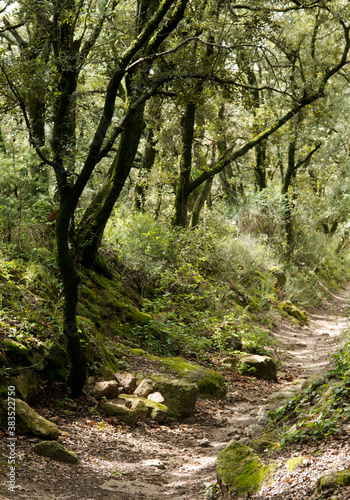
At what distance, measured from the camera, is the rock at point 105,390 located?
5535 millimetres

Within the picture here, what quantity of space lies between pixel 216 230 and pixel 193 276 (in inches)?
109

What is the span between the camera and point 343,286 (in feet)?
73.8

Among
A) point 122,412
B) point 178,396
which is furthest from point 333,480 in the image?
point 178,396

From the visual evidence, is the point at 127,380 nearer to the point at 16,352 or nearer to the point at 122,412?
the point at 122,412

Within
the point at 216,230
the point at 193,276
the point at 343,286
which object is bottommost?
the point at 343,286

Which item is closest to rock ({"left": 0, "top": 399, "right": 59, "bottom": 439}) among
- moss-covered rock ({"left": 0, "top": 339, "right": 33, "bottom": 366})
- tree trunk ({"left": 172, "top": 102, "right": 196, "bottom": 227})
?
moss-covered rock ({"left": 0, "top": 339, "right": 33, "bottom": 366})

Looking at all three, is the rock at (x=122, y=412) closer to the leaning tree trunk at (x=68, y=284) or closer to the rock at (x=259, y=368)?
the leaning tree trunk at (x=68, y=284)

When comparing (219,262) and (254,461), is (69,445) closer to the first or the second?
(254,461)

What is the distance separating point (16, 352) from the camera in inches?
186

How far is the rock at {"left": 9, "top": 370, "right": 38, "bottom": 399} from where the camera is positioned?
4540 mm

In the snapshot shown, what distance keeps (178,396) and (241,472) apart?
8.41 ft

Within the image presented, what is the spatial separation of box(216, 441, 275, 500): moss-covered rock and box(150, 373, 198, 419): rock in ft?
7.24

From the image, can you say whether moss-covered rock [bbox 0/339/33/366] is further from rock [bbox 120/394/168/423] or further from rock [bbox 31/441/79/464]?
rock [bbox 120/394/168/423]

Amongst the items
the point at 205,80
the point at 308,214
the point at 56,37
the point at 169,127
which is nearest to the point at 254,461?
the point at 205,80
